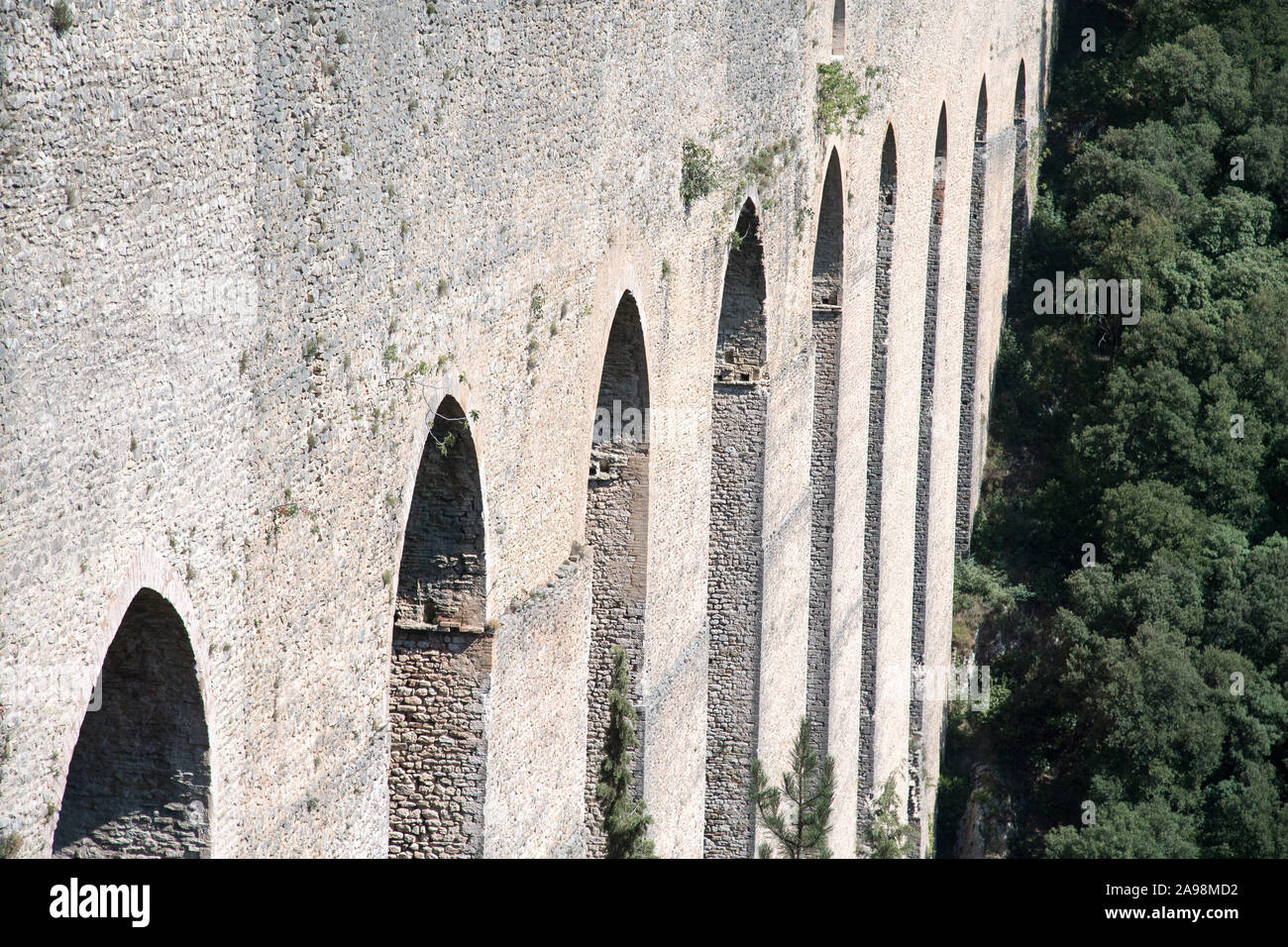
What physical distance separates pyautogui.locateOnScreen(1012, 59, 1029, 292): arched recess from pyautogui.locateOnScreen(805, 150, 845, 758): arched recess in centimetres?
1418

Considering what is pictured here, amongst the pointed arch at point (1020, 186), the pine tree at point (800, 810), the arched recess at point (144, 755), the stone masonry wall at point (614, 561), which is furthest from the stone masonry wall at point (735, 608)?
the pointed arch at point (1020, 186)

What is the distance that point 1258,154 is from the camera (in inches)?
1102

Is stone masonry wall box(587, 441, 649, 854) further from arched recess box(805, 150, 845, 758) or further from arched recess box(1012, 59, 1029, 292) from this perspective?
arched recess box(1012, 59, 1029, 292)

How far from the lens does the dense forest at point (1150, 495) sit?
70.0 feet

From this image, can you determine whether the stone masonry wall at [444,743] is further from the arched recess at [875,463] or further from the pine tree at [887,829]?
the arched recess at [875,463]

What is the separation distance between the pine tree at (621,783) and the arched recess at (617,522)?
88 mm

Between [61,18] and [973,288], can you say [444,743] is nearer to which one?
[61,18]

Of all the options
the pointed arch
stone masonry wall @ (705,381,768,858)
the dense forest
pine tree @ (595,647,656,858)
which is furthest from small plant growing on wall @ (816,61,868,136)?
the pointed arch

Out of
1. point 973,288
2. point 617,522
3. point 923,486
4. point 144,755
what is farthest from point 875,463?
point 144,755

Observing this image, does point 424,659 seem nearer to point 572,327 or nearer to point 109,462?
point 572,327

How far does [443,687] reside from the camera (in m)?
7.79

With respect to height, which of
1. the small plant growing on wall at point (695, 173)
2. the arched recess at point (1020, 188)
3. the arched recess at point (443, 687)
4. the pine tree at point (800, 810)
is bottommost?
the pine tree at point (800, 810)

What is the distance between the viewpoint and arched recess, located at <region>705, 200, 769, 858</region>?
43.0 feet

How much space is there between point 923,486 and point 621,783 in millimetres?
12381
